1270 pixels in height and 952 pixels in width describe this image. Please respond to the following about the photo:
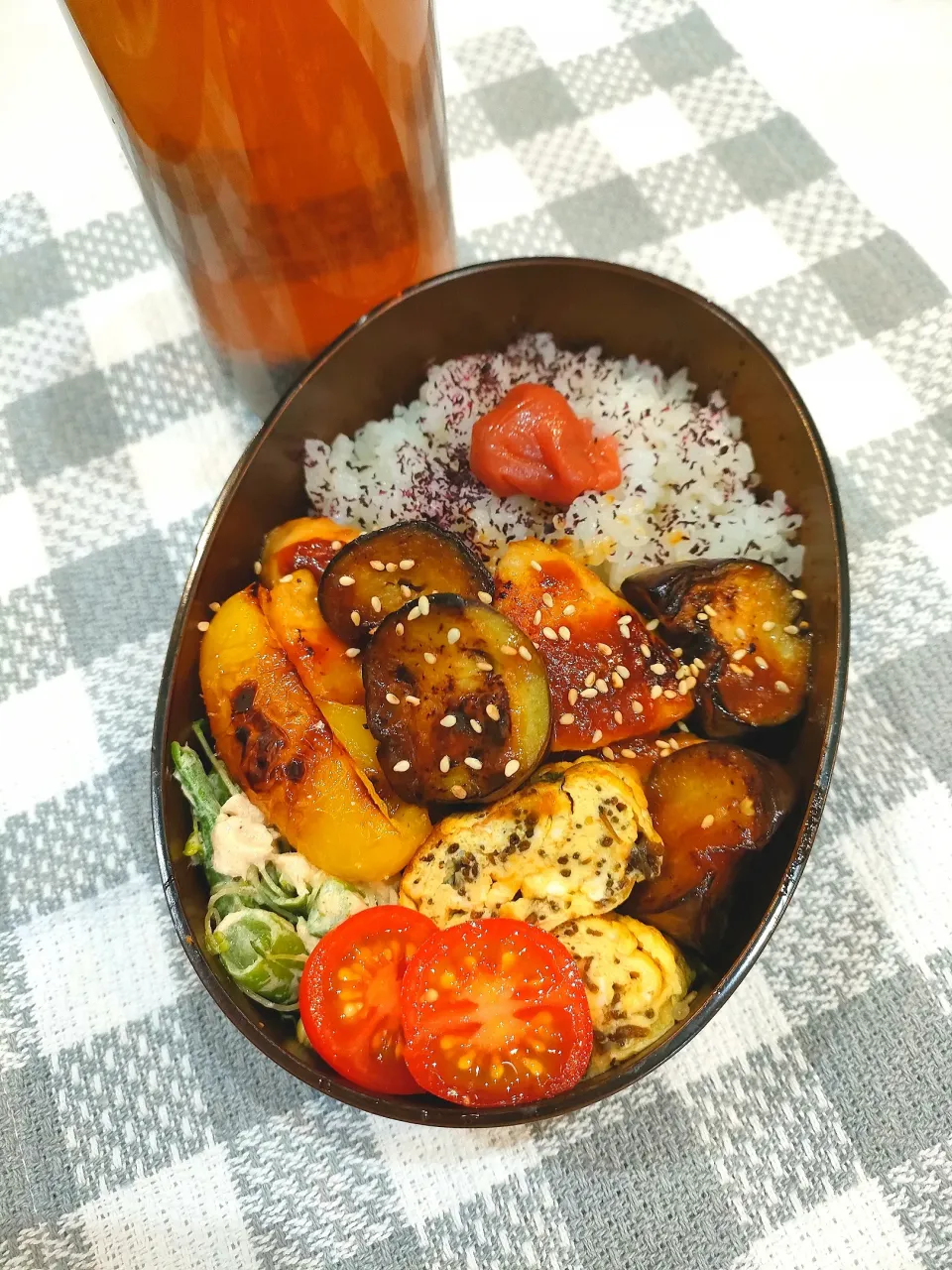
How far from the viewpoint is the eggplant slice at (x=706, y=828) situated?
4.19 feet

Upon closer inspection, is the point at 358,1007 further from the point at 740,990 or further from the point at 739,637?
the point at 739,637

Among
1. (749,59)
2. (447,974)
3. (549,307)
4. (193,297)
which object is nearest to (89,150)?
(193,297)

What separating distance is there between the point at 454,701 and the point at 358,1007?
0.40 meters

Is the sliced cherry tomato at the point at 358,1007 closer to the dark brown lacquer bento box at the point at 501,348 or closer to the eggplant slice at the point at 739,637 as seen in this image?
the dark brown lacquer bento box at the point at 501,348

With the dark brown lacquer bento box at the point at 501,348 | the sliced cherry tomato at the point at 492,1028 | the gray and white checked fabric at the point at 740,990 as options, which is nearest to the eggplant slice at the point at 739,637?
the dark brown lacquer bento box at the point at 501,348

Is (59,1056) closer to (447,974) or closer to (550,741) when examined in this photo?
(447,974)

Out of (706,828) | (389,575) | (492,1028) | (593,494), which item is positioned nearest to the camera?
(492,1028)

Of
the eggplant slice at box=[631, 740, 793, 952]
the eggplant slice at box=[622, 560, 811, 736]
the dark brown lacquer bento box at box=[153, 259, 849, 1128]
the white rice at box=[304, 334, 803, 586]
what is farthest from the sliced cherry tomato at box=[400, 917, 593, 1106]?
the white rice at box=[304, 334, 803, 586]

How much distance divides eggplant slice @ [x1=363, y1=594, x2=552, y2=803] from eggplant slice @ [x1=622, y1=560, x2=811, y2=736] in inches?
9.8

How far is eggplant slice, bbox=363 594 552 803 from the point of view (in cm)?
129

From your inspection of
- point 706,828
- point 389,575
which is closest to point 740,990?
→ point 706,828

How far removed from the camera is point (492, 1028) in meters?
1.16

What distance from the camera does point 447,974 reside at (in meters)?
1.17

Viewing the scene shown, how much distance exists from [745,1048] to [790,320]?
52.9 inches
